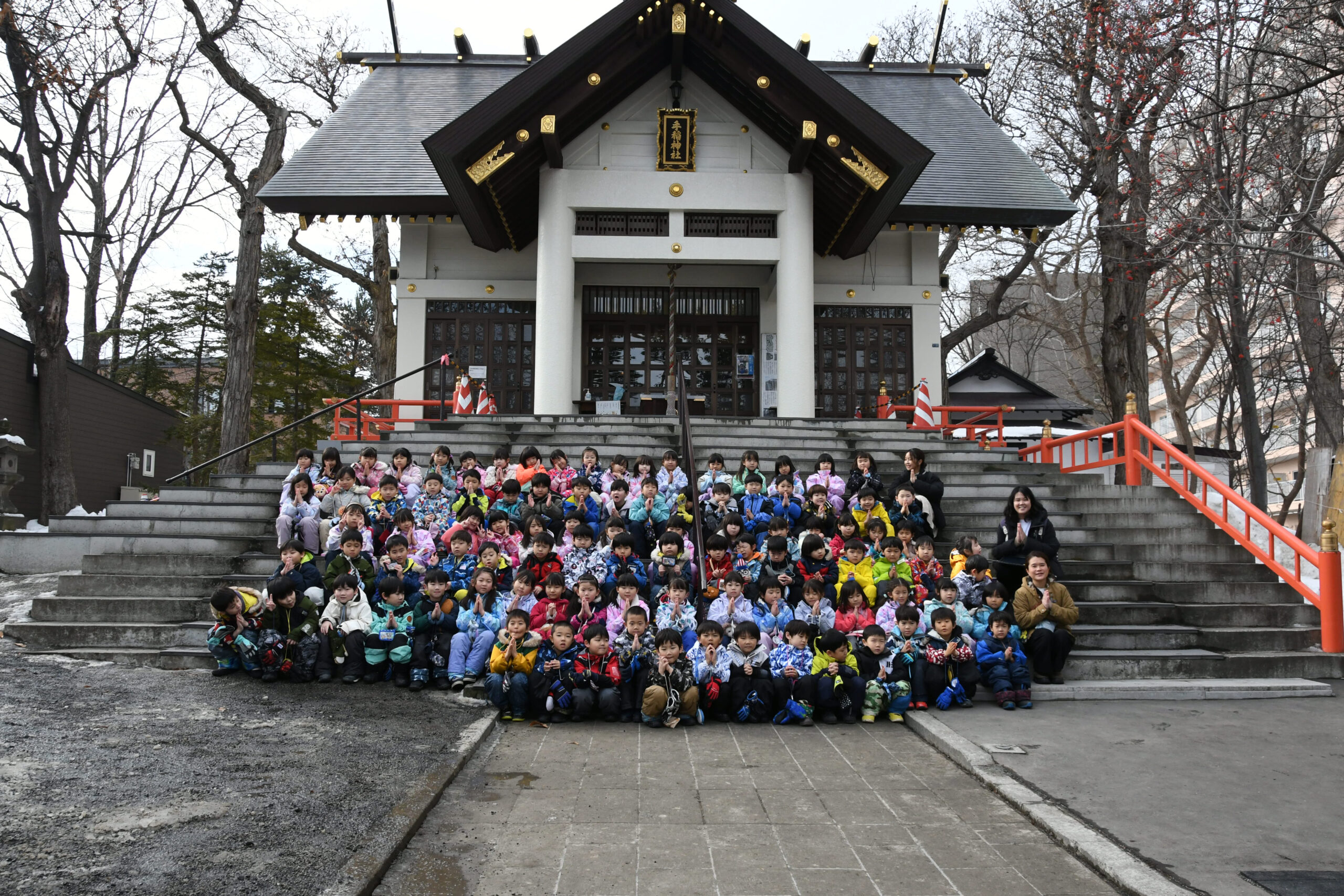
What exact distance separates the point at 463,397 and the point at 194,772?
30.2ft

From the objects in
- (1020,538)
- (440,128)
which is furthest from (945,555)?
(440,128)

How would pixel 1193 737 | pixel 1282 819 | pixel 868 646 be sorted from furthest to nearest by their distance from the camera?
pixel 868 646 → pixel 1193 737 → pixel 1282 819

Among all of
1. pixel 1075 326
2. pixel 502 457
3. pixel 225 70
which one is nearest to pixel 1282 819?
pixel 502 457

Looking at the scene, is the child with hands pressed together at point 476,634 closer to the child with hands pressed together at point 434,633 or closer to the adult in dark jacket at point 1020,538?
the child with hands pressed together at point 434,633

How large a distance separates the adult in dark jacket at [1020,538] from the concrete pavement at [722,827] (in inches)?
108

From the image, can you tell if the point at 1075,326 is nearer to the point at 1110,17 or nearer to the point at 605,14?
the point at 1110,17

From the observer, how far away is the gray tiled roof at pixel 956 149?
53.5 ft

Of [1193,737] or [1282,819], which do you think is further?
[1193,737]

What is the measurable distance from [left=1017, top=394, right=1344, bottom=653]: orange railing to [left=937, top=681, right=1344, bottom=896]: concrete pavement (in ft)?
2.99

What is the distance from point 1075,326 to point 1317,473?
14.9 m

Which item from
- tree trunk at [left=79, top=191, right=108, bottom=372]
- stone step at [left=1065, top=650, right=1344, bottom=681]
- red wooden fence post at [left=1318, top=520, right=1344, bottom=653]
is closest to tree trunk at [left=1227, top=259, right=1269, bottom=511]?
red wooden fence post at [left=1318, top=520, right=1344, bottom=653]

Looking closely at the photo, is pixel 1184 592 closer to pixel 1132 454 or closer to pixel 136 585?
pixel 1132 454

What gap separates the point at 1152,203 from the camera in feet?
49.4

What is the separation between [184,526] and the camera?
32.1 ft
